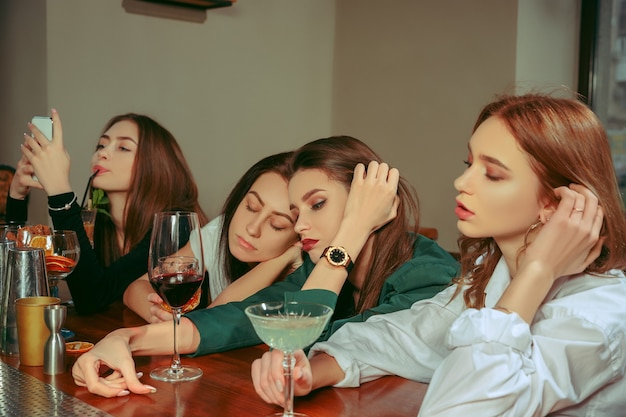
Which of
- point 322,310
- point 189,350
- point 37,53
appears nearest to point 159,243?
point 189,350

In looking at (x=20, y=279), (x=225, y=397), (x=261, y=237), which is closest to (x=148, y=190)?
(x=261, y=237)

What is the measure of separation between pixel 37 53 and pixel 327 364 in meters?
2.87

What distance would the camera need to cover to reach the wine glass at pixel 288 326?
1.04 m

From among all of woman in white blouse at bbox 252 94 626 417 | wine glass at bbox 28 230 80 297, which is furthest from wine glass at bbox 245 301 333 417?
wine glass at bbox 28 230 80 297

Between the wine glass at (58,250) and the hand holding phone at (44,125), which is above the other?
the hand holding phone at (44,125)

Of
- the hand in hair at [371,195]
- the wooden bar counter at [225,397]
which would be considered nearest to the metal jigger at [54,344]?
the wooden bar counter at [225,397]

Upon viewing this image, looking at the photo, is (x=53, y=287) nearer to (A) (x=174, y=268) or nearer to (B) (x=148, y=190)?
(A) (x=174, y=268)

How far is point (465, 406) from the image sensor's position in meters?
1.14

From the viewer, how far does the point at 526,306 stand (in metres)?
1.22

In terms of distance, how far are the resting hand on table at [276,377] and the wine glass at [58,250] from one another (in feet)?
2.30

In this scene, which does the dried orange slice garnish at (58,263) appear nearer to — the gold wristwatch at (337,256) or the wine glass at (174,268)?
the wine glass at (174,268)

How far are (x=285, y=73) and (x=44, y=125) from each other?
257 cm

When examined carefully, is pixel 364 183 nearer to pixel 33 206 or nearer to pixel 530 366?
pixel 530 366

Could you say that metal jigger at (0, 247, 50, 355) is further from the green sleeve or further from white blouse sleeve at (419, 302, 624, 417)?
white blouse sleeve at (419, 302, 624, 417)
